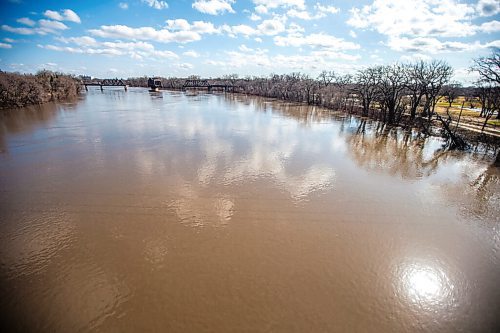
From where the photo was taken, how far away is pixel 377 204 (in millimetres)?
13516

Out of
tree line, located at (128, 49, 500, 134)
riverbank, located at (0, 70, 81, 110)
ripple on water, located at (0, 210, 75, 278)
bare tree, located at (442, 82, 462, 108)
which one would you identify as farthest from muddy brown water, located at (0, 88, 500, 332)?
riverbank, located at (0, 70, 81, 110)

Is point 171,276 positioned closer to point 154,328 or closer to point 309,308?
point 154,328

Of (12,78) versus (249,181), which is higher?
(12,78)

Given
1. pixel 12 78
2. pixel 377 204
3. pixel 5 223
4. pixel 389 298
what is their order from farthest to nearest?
pixel 12 78, pixel 377 204, pixel 5 223, pixel 389 298

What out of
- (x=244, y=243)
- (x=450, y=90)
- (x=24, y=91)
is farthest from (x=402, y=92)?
(x=24, y=91)

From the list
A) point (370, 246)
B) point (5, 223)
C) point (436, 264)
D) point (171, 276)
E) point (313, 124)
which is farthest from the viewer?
point (313, 124)

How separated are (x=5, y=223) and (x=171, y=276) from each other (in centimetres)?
864

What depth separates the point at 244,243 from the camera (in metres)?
10.1

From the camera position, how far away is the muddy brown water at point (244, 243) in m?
7.24

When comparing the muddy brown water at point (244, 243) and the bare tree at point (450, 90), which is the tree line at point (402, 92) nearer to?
the bare tree at point (450, 90)

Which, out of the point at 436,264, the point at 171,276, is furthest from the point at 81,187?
the point at 436,264

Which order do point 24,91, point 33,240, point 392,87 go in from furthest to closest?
point 24,91 → point 392,87 → point 33,240

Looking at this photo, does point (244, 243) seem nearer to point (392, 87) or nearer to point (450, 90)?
point (392, 87)

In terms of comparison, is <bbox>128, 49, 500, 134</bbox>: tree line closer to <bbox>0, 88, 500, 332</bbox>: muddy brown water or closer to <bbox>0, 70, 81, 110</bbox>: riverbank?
<bbox>0, 88, 500, 332</bbox>: muddy brown water
